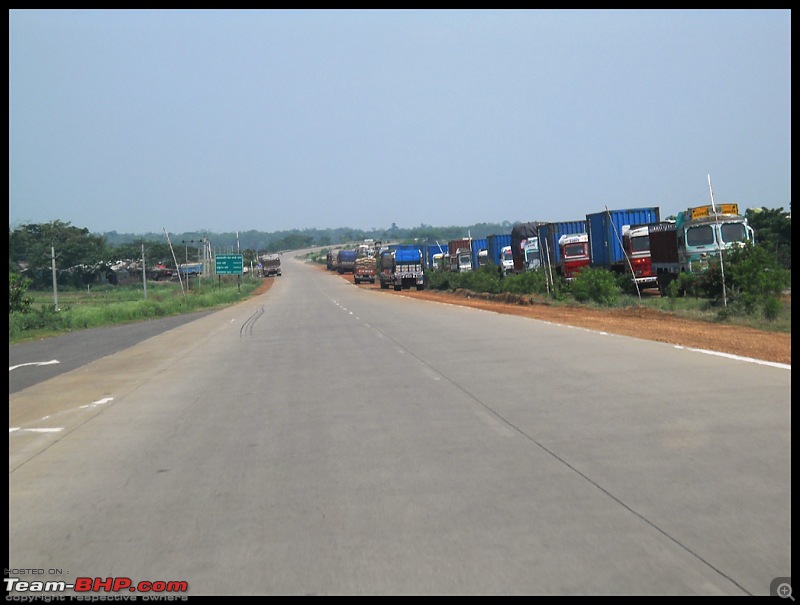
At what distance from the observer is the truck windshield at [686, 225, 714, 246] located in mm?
35344

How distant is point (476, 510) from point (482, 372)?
8.76m

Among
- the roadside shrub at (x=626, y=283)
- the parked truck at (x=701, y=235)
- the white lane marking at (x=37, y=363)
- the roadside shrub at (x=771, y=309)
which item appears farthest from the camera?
the roadside shrub at (x=626, y=283)

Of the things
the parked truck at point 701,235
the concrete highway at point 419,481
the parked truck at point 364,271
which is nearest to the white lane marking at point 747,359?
the concrete highway at point 419,481

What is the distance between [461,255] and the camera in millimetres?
80812

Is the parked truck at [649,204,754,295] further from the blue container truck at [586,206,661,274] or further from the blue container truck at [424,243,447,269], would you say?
the blue container truck at [424,243,447,269]

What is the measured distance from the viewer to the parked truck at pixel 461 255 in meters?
80.1

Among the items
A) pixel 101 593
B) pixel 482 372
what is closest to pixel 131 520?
pixel 101 593

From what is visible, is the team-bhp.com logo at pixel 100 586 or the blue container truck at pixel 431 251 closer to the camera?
the team-bhp.com logo at pixel 100 586

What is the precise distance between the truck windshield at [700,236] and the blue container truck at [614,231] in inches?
285

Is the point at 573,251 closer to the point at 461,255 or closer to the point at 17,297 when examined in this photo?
the point at 17,297

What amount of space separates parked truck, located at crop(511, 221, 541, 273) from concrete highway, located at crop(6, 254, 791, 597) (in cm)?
4140

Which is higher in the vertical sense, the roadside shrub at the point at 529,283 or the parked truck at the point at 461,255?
the parked truck at the point at 461,255

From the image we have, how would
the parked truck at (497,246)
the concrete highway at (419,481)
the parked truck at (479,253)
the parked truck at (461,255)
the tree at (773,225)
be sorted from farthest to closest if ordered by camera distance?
the parked truck at (461,255), the parked truck at (479,253), the parked truck at (497,246), the tree at (773,225), the concrete highway at (419,481)

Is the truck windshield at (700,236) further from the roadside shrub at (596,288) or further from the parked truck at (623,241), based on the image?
the parked truck at (623,241)
